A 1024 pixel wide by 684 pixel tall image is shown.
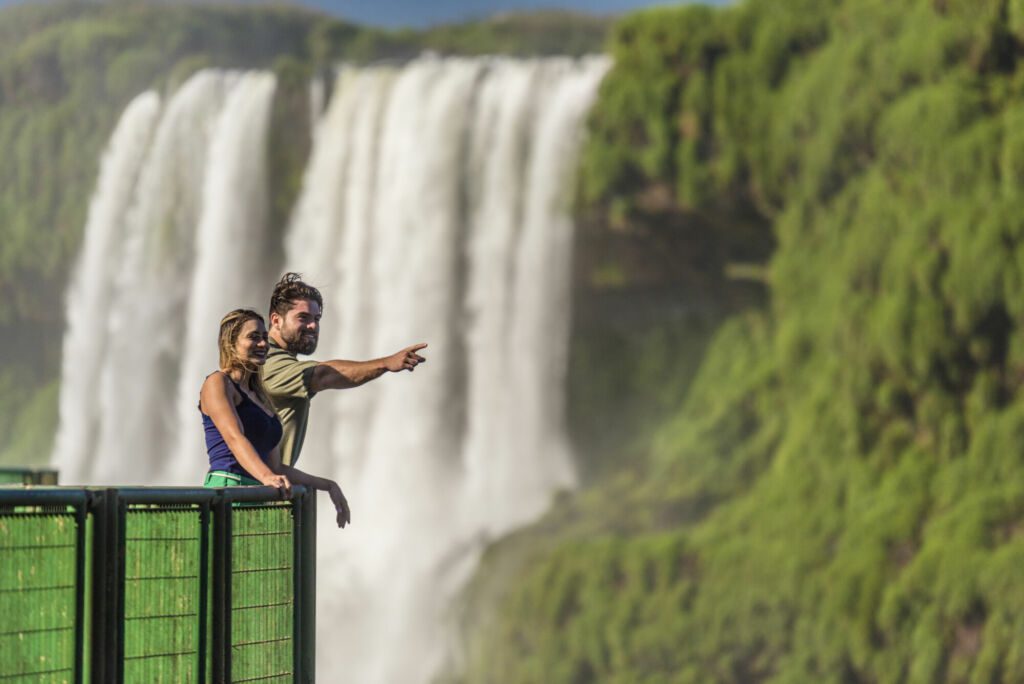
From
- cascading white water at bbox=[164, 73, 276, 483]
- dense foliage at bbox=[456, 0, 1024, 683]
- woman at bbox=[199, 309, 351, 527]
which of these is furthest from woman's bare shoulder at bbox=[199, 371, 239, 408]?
cascading white water at bbox=[164, 73, 276, 483]

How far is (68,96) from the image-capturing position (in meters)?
55.2

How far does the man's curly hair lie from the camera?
9.65 m

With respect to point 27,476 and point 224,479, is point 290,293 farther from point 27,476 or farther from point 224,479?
point 27,476

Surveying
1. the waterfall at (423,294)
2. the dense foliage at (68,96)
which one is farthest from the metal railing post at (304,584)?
the dense foliage at (68,96)

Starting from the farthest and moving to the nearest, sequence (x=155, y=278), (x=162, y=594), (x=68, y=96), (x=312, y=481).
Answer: (x=68, y=96) → (x=155, y=278) → (x=312, y=481) → (x=162, y=594)

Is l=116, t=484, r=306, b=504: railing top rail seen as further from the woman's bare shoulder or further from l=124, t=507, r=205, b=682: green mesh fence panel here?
the woman's bare shoulder

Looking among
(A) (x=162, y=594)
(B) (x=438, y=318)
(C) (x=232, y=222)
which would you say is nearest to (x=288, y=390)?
(A) (x=162, y=594)

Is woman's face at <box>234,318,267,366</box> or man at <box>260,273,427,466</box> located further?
man at <box>260,273,427,466</box>

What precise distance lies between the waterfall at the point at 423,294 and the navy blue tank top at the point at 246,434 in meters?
31.7

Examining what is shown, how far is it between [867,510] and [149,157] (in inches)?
827

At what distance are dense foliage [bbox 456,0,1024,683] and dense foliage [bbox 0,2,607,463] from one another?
15.9 m

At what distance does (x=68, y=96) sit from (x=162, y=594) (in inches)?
1893

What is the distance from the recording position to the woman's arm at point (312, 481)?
31.0 feet

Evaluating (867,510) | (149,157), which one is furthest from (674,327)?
(149,157)
